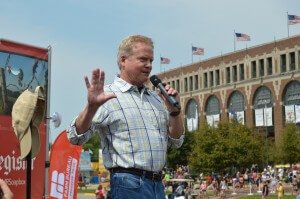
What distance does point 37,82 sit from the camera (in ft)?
24.9

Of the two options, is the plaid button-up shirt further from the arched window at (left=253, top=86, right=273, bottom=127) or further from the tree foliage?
the arched window at (left=253, top=86, right=273, bottom=127)

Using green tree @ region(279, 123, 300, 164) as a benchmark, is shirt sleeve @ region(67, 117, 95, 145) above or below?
below

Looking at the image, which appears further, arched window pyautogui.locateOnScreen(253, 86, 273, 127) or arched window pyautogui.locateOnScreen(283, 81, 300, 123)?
arched window pyautogui.locateOnScreen(253, 86, 273, 127)

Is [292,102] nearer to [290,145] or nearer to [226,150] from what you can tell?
[290,145]

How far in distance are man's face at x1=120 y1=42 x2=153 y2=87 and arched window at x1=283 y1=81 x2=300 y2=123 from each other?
6176 cm

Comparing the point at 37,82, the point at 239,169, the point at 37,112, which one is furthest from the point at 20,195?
the point at 239,169

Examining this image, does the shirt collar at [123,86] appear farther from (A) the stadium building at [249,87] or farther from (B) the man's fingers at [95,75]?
(A) the stadium building at [249,87]

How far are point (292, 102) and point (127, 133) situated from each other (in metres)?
64.8

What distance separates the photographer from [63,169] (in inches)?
320

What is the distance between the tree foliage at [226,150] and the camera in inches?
2232

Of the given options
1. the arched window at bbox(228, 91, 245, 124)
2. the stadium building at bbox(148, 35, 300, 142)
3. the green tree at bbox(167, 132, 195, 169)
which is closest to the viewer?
the stadium building at bbox(148, 35, 300, 142)

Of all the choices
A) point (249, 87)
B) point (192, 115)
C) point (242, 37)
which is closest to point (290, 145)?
point (249, 87)

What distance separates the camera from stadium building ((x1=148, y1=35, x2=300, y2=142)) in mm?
65625

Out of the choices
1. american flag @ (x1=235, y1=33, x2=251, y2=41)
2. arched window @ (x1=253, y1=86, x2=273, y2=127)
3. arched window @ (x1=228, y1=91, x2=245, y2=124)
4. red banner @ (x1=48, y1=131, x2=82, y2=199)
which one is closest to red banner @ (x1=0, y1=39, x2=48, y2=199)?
red banner @ (x1=48, y1=131, x2=82, y2=199)
